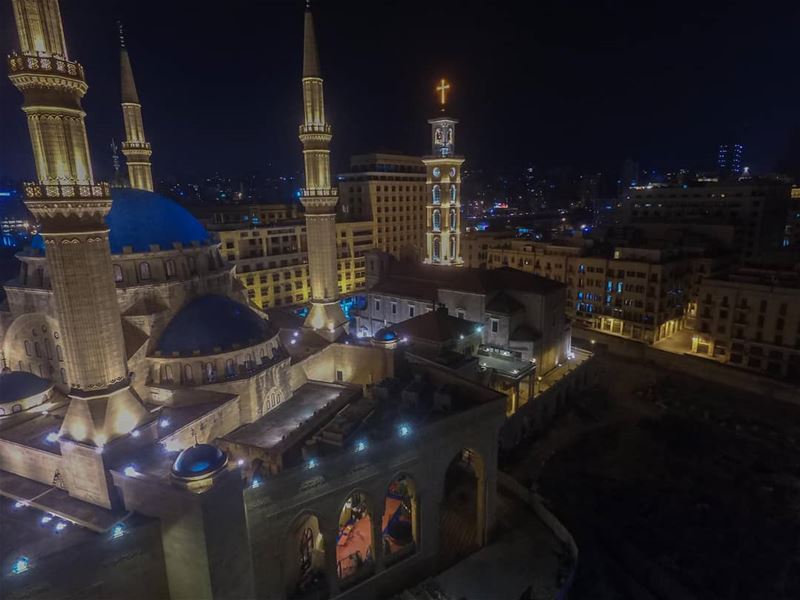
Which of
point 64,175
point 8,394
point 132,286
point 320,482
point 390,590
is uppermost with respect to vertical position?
point 64,175

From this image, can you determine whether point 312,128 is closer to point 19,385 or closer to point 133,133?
point 133,133

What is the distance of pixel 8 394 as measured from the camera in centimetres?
2334

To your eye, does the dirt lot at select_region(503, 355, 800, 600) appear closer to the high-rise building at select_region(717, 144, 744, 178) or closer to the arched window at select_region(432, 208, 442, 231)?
the arched window at select_region(432, 208, 442, 231)

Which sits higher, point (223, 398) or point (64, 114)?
point (64, 114)

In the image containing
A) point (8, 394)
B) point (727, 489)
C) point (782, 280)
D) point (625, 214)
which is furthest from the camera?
point (625, 214)

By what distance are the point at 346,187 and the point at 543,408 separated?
49.3m

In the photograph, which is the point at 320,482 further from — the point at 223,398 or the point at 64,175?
the point at 64,175

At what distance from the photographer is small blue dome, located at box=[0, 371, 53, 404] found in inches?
920

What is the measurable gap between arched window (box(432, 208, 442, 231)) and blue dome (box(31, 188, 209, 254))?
1330 inches

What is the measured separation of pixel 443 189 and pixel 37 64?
145ft

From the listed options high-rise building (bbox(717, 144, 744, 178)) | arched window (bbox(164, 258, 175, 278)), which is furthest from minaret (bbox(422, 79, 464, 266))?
high-rise building (bbox(717, 144, 744, 178))

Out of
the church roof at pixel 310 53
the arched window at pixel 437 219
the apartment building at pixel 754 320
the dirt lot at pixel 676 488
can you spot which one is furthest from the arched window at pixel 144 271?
the apartment building at pixel 754 320

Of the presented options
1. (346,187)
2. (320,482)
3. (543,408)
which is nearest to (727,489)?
(543,408)

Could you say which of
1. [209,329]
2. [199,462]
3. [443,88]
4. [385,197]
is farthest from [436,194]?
[199,462]
